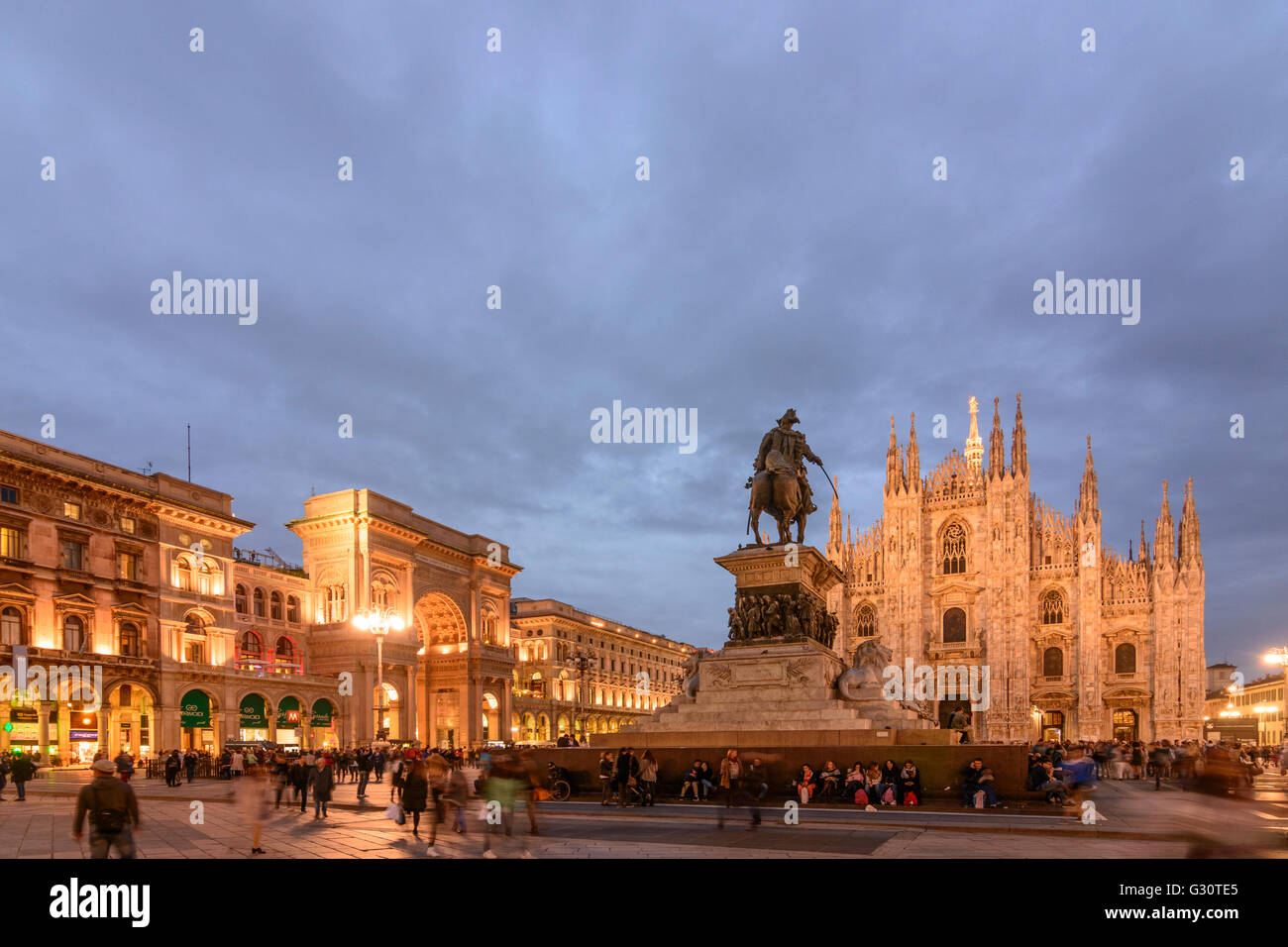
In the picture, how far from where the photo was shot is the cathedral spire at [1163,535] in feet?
207

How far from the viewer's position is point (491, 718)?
2569 inches

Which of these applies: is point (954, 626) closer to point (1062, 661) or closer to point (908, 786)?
point (1062, 661)

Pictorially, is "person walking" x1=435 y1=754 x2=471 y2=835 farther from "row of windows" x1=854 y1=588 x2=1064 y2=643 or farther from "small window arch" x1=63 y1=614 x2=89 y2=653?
"row of windows" x1=854 y1=588 x2=1064 y2=643

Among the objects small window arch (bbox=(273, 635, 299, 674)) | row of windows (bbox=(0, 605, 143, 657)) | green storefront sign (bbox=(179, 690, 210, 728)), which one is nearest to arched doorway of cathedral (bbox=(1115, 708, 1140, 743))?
small window arch (bbox=(273, 635, 299, 674))

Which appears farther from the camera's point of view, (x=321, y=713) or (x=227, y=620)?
(x=321, y=713)

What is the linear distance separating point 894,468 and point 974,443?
1161 cm

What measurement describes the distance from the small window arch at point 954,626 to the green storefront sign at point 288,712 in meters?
44.9

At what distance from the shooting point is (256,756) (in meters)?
13.3

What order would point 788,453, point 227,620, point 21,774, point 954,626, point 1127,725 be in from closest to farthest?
point 788,453, point 21,774, point 227,620, point 1127,725, point 954,626

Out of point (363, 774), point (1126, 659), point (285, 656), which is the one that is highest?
point (363, 774)

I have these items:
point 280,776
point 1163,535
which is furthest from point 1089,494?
point 280,776
